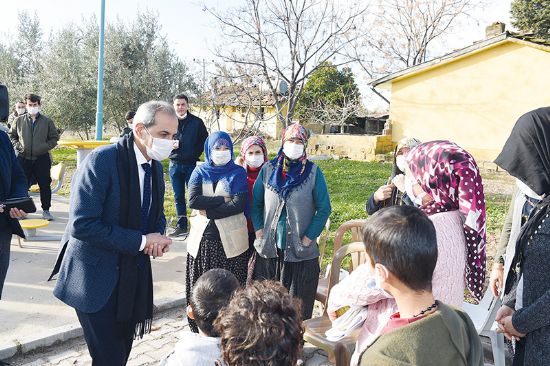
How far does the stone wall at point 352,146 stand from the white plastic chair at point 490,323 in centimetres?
1388

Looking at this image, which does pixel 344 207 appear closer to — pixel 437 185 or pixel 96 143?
pixel 96 143

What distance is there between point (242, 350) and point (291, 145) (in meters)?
2.22

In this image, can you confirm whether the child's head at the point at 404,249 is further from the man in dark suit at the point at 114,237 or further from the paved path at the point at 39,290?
the paved path at the point at 39,290

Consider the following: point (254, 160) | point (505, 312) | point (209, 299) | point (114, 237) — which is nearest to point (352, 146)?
point (254, 160)

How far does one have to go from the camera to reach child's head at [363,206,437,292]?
1.48 meters

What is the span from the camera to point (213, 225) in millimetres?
3725

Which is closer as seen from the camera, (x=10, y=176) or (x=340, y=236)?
(x=10, y=176)

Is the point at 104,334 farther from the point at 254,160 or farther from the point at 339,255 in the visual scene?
the point at 254,160

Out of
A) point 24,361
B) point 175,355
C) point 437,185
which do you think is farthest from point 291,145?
point 24,361

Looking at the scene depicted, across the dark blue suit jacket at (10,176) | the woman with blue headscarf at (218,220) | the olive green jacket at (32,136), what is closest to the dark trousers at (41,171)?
the olive green jacket at (32,136)

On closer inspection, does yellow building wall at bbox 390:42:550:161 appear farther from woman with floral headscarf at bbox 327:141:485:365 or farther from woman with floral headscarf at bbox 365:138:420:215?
woman with floral headscarf at bbox 327:141:485:365

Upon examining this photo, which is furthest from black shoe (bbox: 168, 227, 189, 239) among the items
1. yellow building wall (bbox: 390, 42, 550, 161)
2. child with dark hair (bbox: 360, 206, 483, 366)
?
yellow building wall (bbox: 390, 42, 550, 161)

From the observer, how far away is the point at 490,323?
3.16m

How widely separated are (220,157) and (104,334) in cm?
186
